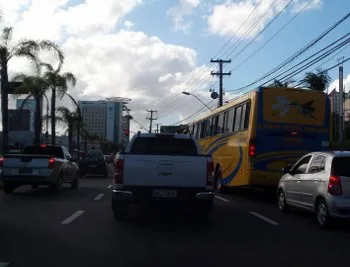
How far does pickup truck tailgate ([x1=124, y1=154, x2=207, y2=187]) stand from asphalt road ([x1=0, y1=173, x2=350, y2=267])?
0.92 m

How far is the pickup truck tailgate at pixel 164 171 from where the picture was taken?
35.3ft

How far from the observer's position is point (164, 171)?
1079cm

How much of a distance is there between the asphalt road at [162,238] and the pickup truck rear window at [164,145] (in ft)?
5.16

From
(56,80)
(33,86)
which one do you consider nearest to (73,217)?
(33,86)

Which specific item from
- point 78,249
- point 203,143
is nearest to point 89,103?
point 203,143

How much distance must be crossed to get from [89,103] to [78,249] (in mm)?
108102

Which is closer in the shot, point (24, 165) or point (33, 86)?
point (24, 165)

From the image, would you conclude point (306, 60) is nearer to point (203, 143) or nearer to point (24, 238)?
point (203, 143)

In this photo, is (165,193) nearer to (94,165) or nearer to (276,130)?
(276,130)

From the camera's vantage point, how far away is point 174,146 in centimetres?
1275

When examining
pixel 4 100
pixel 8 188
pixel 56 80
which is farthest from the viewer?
pixel 56 80

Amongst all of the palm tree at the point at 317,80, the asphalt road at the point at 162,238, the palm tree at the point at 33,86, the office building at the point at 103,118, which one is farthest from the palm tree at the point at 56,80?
the office building at the point at 103,118

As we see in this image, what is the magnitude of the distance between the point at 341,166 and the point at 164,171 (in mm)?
3717

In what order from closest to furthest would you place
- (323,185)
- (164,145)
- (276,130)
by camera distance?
(323,185) < (164,145) < (276,130)
